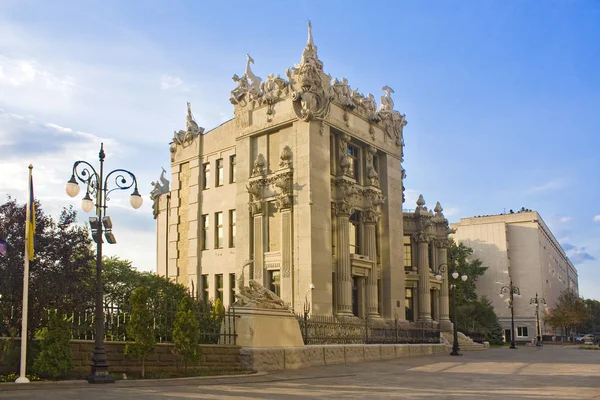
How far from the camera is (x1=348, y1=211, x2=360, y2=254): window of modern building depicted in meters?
41.2

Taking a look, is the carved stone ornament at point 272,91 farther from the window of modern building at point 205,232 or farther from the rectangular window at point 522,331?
the rectangular window at point 522,331

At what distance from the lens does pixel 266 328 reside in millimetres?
23703

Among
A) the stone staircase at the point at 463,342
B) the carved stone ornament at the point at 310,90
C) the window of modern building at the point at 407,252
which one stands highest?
the carved stone ornament at the point at 310,90

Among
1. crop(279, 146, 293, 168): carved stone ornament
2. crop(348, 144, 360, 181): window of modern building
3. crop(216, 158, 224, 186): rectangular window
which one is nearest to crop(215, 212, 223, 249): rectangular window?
crop(216, 158, 224, 186): rectangular window

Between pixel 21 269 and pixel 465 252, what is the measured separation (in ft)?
236

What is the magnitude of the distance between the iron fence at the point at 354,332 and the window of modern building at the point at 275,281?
3934mm

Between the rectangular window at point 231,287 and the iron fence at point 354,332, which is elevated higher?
the rectangular window at point 231,287

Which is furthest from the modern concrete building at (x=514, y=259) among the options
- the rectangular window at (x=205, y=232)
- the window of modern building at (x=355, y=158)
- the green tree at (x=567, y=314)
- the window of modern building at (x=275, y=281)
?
the window of modern building at (x=275, y=281)

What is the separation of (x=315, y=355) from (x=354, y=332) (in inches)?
307

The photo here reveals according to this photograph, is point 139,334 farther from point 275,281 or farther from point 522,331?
point 522,331

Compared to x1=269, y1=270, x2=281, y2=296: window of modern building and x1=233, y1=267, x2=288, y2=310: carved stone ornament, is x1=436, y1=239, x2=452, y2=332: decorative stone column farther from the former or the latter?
x1=233, y1=267, x2=288, y2=310: carved stone ornament

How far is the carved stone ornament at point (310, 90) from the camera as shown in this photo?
37594 mm

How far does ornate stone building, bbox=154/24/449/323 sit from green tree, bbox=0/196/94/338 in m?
13.4

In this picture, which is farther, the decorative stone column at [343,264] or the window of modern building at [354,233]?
the window of modern building at [354,233]
